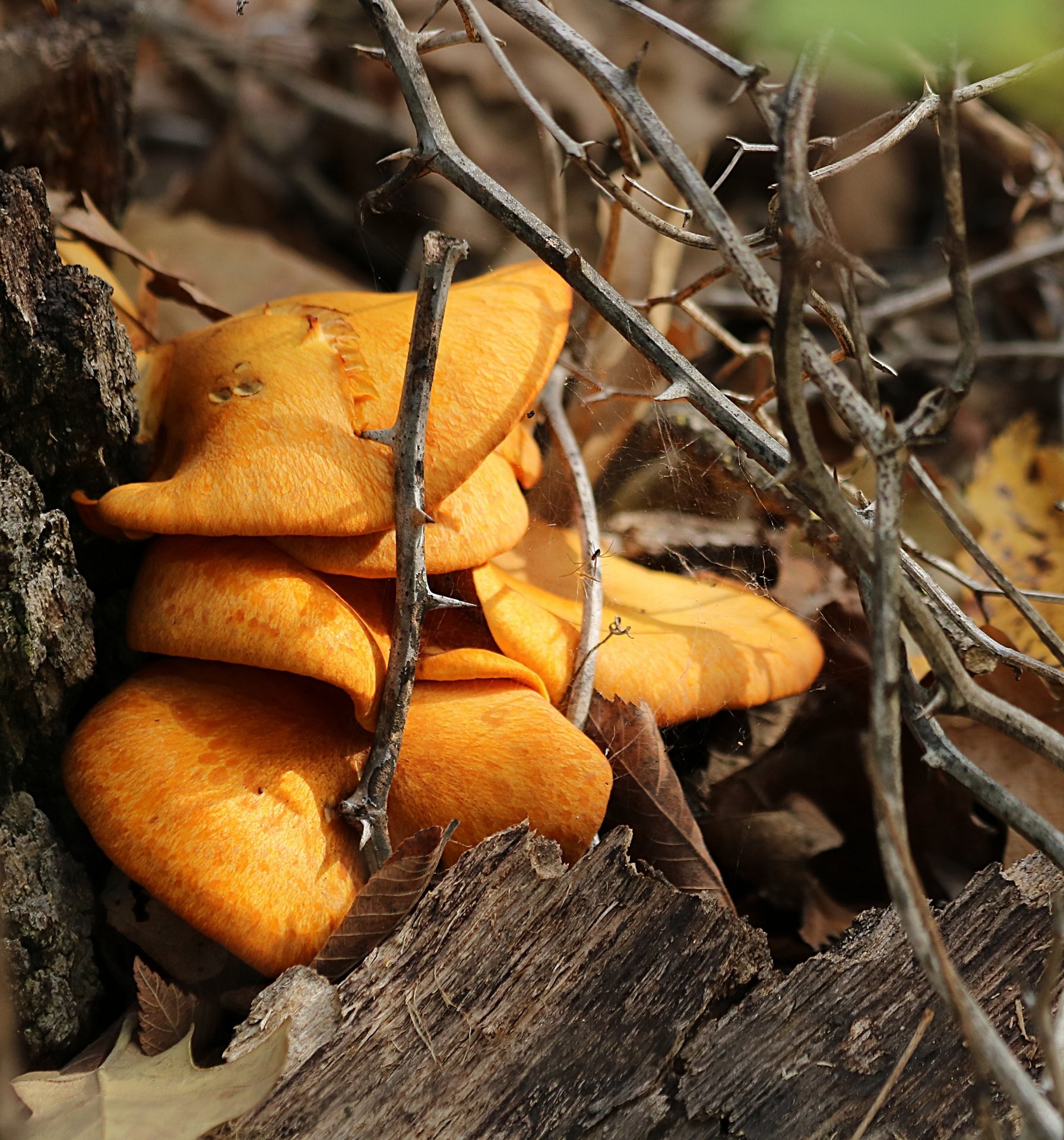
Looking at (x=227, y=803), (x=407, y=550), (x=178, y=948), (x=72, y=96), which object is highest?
(x=72, y=96)

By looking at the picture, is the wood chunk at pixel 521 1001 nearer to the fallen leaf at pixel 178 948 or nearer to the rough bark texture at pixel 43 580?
the fallen leaf at pixel 178 948

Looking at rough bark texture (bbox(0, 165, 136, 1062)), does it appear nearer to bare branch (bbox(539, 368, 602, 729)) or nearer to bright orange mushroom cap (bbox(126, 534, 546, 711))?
bright orange mushroom cap (bbox(126, 534, 546, 711))

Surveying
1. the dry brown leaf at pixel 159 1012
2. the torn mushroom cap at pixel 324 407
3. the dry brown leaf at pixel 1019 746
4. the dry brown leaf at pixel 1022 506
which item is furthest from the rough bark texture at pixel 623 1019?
the dry brown leaf at pixel 1022 506

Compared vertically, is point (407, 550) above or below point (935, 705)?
below

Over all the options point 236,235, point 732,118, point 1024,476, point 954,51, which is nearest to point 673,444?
point 954,51

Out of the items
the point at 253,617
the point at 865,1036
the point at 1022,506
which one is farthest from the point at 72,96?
the point at 1022,506

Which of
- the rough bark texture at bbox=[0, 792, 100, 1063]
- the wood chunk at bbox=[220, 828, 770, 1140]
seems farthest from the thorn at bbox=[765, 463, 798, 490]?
the rough bark texture at bbox=[0, 792, 100, 1063]

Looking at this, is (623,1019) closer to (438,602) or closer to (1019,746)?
(438,602)
